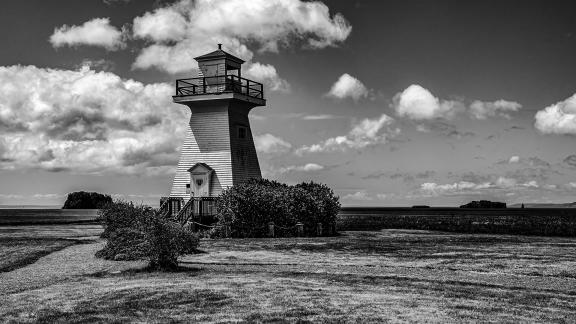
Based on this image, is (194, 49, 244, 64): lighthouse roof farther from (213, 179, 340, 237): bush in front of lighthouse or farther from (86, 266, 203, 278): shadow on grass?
(86, 266, 203, 278): shadow on grass

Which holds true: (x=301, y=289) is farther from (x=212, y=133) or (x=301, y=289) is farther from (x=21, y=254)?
(x=212, y=133)

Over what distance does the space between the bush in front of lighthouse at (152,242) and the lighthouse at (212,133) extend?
14576mm

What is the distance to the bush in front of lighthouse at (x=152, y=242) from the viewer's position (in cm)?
2062

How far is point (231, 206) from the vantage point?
37.4m

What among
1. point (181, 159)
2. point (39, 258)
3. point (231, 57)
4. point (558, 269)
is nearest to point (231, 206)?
point (181, 159)

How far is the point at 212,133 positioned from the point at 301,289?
26.6 metres

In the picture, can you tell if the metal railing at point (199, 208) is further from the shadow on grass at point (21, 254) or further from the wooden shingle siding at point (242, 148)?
the shadow on grass at point (21, 254)

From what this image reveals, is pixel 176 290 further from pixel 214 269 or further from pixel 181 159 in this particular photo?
pixel 181 159

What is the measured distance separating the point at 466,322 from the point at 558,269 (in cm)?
960

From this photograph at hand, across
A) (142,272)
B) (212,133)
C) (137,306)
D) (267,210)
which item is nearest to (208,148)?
(212,133)

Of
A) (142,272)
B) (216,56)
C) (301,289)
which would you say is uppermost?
(216,56)

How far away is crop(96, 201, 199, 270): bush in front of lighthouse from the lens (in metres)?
20.6

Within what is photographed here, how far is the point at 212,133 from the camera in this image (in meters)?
41.6

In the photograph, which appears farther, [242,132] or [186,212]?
[242,132]
